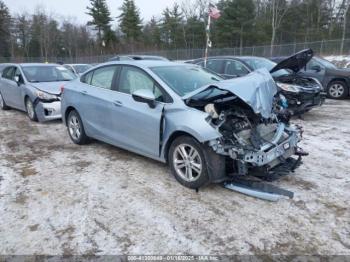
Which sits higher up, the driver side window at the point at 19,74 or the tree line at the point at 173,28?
the tree line at the point at 173,28

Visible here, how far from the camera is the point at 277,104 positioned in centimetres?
495

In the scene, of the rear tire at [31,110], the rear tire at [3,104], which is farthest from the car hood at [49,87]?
the rear tire at [3,104]

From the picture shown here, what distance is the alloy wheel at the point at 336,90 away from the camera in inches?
456

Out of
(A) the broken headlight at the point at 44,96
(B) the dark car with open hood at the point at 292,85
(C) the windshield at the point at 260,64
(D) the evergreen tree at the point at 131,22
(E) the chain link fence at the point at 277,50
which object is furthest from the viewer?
(D) the evergreen tree at the point at 131,22

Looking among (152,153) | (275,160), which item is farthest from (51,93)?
(275,160)

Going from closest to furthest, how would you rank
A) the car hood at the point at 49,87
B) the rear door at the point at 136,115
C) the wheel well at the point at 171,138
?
the wheel well at the point at 171,138, the rear door at the point at 136,115, the car hood at the point at 49,87

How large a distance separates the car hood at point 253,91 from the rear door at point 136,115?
0.55 meters

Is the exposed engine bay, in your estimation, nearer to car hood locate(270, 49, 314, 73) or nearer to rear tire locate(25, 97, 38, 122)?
car hood locate(270, 49, 314, 73)

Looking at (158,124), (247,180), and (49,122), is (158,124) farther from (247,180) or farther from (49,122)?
(49,122)

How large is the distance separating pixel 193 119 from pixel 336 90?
9708 millimetres

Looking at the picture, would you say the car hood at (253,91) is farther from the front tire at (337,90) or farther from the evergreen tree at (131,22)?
the evergreen tree at (131,22)

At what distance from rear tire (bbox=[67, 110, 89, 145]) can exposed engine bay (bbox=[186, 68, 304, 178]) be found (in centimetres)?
279

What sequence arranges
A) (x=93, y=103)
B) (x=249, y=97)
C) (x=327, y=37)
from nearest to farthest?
(x=249, y=97)
(x=93, y=103)
(x=327, y=37)

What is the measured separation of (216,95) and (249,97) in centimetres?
45
